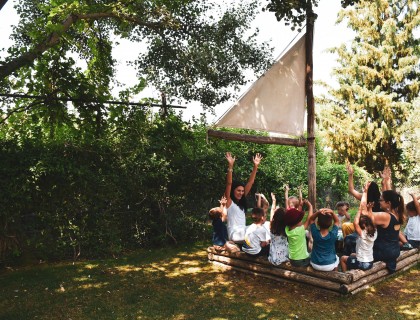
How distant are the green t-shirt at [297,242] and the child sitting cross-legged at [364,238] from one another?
34.8 inches

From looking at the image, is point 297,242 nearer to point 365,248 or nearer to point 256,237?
point 256,237

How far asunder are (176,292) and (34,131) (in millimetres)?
5107

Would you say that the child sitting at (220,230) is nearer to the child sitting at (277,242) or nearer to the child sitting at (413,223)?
the child sitting at (277,242)

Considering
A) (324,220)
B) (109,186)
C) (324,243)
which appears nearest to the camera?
(324,220)

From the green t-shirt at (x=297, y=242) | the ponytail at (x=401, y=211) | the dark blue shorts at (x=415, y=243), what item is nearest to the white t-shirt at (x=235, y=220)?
the green t-shirt at (x=297, y=242)

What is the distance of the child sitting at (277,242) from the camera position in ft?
20.8

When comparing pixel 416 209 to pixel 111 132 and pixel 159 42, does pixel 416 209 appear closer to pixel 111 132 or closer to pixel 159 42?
pixel 111 132

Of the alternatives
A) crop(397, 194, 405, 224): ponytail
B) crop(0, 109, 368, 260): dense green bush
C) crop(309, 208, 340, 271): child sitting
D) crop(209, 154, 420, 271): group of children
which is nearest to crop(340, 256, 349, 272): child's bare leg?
crop(209, 154, 420, 271): group of children

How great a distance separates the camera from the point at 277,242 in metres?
6.51

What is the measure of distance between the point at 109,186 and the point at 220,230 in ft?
10.3

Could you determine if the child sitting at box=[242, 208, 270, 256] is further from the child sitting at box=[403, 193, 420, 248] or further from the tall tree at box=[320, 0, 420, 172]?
the tall tree at box=[320, 0, 420, 172]

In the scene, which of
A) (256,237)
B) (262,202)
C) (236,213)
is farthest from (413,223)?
(236,213)

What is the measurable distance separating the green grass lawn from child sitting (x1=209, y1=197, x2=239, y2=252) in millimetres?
525

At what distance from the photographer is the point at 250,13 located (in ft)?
39.2
